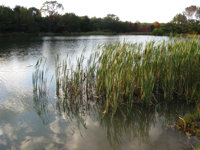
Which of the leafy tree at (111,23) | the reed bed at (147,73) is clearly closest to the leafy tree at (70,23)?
the leafy tree at (111,23)

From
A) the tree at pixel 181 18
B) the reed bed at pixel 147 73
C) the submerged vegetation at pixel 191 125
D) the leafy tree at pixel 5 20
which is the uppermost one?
the tree at pixel 181 18

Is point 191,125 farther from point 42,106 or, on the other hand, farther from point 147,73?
point 42,106

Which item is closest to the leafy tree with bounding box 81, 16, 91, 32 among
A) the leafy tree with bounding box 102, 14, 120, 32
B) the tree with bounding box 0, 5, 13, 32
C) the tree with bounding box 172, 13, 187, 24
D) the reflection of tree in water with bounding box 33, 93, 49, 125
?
the leafy tree with bounding box 102, 14, 120, 32

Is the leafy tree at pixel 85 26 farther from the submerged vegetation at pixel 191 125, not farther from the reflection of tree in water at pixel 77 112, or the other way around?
the submerged vegetation at pixel 191 125

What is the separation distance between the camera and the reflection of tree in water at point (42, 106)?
310cm

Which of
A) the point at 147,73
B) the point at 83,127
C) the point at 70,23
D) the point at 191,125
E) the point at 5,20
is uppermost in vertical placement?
the point at 70,23

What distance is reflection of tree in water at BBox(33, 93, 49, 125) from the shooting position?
10.2 ft

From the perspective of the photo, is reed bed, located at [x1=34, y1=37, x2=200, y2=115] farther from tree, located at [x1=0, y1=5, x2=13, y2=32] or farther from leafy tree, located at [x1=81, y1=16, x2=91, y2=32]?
leafy tree, located at [x1=81, y1=16, x2=91, y2=32]

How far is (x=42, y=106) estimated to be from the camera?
355cm

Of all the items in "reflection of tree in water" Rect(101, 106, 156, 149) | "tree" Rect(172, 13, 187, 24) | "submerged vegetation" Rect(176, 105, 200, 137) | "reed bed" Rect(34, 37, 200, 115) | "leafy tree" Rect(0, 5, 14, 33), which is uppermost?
"tree" Rect(172, 13, 187, 24)

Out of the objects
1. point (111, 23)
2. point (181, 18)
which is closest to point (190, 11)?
point (181, 18)

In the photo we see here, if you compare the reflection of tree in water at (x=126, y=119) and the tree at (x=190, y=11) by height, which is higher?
the tree at (x=190, y=11)

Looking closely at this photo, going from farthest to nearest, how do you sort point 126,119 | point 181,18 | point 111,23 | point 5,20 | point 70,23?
point 111,23 < point 70,23 < point 181,18 < point 5,20 < point 126,119

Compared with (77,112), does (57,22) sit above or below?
above
